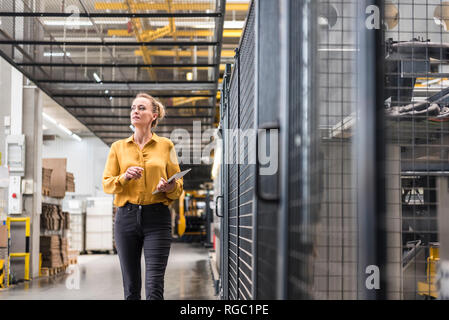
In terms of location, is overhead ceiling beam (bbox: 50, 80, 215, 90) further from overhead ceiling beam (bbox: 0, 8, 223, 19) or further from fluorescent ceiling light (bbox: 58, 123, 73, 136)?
fluorescent ceiling light (bbox: 58, 123, 73, 136)

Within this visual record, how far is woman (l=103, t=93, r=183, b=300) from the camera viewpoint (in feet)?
9.35

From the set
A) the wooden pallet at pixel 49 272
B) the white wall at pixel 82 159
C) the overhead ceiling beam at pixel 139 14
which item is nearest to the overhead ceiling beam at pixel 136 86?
the overhead ceiling beam at pixel 139 14

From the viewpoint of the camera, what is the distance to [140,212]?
2.85 metres

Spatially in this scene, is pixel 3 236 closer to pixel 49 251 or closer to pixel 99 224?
pixel 49 251

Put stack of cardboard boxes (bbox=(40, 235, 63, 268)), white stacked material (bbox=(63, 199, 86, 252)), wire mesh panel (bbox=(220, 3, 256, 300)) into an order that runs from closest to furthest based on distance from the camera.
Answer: wire mesh panel (bbox=(220, 3, 256, 300)) → stack of cardboard boxes (bbox=(40, 235, 63, 268)) → white stacked material (bbox=(63, 199, 86, 252))

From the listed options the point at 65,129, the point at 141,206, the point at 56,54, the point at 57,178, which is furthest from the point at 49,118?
the point at 141,206

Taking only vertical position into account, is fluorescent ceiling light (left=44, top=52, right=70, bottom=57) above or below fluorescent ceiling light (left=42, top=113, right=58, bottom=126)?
below

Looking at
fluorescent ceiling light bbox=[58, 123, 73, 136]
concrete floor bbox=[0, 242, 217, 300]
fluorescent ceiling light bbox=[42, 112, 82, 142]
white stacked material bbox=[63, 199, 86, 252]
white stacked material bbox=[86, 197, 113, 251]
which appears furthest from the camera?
fluorescent ceiling light bbox=[58, 123, 73, 136]

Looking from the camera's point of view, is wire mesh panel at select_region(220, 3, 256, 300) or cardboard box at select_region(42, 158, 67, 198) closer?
wire mesh panel at select_region(220, 3, 256, 300)

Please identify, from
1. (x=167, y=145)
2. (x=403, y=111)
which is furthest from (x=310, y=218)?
(x=167, y=145)

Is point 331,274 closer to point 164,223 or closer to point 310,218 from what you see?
point 164,223
